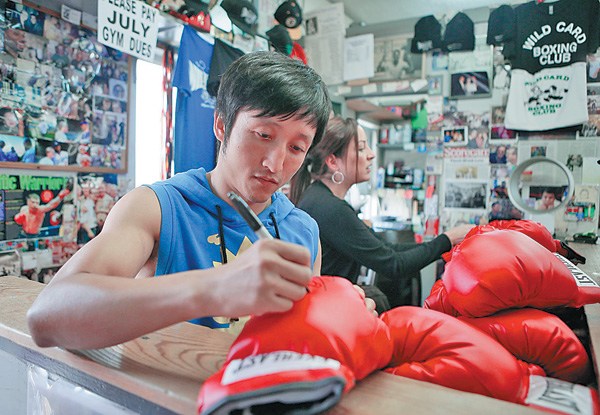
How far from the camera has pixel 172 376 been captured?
554mm

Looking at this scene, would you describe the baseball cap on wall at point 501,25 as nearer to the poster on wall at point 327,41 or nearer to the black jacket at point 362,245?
the poster on wall at point 327,41

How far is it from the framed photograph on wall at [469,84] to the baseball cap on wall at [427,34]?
10.1 inches

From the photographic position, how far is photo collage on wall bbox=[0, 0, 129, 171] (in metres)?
1.85

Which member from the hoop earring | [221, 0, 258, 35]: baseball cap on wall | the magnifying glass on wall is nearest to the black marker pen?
the hoop earring

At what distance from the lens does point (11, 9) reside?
1.83 meters

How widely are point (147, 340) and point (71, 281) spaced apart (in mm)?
161

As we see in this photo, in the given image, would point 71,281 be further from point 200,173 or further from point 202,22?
point 202,22

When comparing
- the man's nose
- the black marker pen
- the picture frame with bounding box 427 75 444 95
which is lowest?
the black marker pen

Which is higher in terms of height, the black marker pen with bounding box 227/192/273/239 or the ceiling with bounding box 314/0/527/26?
the ceiling with bounding box 314/0/527/26

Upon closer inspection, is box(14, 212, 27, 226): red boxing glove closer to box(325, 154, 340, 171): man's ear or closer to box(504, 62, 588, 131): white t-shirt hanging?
box(325, 154, 340, 171): man's ear

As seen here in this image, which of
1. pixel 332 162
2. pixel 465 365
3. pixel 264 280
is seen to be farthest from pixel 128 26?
pixel 465 365

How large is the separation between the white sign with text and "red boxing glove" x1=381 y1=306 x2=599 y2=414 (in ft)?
5.98

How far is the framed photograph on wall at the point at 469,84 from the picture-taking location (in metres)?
2.87

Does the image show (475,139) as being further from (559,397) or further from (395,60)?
(559,397)
